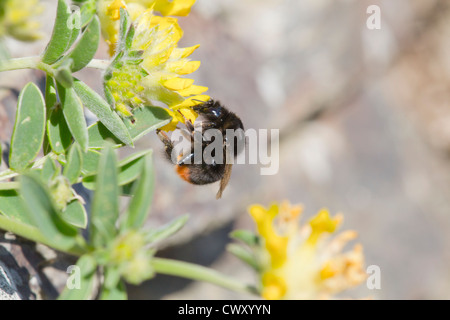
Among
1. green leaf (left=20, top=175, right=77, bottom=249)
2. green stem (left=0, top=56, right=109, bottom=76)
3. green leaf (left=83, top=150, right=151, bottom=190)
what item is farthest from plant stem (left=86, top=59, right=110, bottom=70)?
green leaf (left=20, top=175, right=77, bottom=249)

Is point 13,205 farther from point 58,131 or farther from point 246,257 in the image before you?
point 246,257

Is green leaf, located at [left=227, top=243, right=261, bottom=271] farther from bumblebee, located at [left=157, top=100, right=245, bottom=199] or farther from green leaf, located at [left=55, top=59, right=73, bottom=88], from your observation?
green leaf, located at [left=55, top=59, right=73, bottom=88]

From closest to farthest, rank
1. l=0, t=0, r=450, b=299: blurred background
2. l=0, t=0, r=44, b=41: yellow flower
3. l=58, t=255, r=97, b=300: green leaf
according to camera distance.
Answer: l=0, t=0, r=44, b=41: yellow flower → l=58, t=255, r=97, b=300: green leaf → l=0, t=0, r=450, b=299: blurred background

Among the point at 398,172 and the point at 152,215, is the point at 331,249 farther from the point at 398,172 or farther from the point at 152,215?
the point at 398,172

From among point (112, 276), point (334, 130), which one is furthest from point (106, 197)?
point (334, 130)
